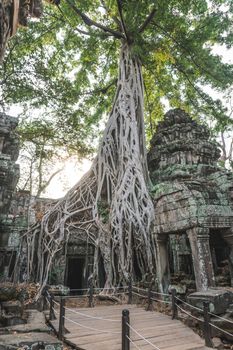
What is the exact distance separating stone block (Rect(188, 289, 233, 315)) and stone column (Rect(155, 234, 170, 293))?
1.74 meters

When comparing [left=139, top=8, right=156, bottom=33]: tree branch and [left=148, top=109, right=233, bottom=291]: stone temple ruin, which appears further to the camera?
[left=139, top=8, right=156, bottom=33]: tree branch

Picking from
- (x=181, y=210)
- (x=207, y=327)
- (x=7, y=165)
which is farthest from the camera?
(x=181, y=210)

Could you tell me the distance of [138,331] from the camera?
12.6ft

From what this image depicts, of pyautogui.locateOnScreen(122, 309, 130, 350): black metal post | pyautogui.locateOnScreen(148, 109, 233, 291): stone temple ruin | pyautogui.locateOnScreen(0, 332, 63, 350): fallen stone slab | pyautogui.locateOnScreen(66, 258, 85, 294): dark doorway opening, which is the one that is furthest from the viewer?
pyautogui.locateOnScreen(66, 258, 85, 294): dark doorway opening

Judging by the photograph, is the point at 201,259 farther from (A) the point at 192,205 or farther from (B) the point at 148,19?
(B) the point at 148,19

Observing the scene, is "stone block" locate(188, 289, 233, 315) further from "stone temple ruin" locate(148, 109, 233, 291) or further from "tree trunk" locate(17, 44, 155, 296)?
"tree trunk" locate(17, 44, 155, 296)

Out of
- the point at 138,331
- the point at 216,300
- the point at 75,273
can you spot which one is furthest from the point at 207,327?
the point at 75,273

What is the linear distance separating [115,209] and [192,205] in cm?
217

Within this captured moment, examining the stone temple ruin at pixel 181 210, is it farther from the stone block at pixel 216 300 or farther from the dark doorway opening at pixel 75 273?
the stone block at pixel 216 300

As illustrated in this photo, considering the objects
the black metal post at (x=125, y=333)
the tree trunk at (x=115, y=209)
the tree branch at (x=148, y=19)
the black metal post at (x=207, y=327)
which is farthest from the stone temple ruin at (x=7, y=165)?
the tree branch at (x=148, y=19)

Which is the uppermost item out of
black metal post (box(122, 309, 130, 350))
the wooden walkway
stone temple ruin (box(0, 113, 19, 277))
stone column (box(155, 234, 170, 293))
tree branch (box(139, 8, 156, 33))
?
tree branch (box(139, 8, 156, 33))

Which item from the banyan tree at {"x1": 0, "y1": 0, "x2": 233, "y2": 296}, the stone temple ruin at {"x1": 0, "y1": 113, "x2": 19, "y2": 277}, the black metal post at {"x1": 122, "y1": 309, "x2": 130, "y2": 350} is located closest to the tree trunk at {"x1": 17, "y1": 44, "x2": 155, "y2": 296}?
the banyan tree at {"x1": 0, "y1": 0, "x2": 233, "y2": 296}

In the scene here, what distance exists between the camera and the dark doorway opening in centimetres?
1035

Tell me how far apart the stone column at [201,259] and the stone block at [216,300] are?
860 millimetres
